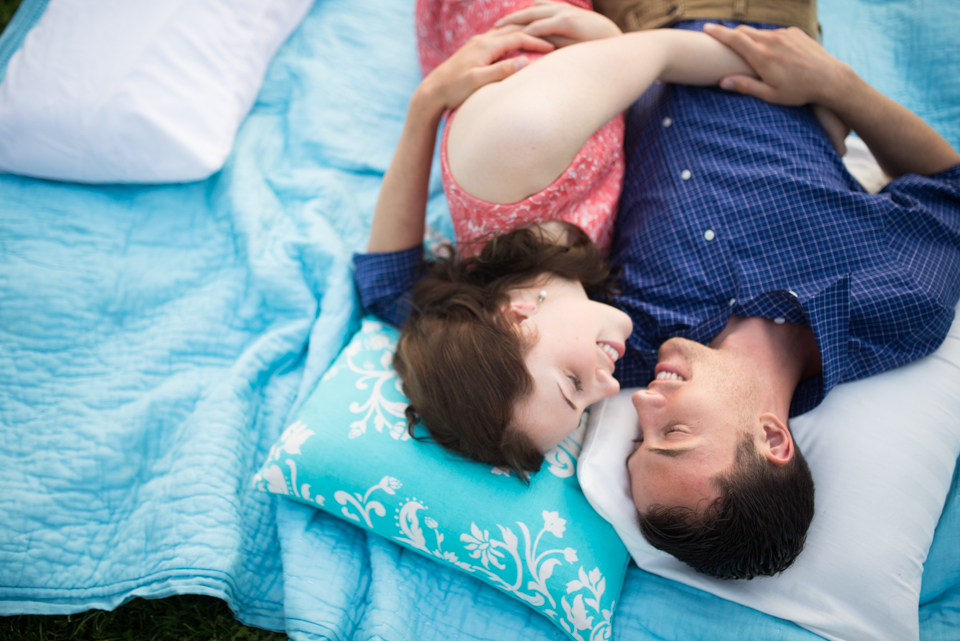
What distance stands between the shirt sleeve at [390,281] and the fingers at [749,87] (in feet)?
3.41

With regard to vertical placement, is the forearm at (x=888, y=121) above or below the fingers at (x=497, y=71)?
below

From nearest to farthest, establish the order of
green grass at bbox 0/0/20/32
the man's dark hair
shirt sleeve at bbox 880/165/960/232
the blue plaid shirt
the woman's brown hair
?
the man's dark hair < the woman's brown hair < the blue plaid shirt < shirt sleeve at bbox 880/165/960/232 < green grass at bbox 0/0/20/32

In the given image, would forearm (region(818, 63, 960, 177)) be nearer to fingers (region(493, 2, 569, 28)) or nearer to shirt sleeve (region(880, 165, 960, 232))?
shirt sleeve (region(880, 165, 960, 232))

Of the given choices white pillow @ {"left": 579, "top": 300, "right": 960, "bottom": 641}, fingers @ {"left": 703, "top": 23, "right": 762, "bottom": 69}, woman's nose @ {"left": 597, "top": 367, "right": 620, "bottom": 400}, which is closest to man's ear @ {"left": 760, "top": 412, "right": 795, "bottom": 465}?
white pillow @ {"left": 579, "top": 300, "right": 960, "bottom": 641}

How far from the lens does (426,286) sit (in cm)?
150

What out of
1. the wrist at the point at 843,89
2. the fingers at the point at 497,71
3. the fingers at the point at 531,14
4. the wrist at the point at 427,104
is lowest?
the wrist at the point at 427,104

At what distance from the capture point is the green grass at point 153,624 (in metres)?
1.24

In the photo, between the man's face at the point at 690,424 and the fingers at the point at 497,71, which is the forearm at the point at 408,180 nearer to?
the fingers at the point at 497,71

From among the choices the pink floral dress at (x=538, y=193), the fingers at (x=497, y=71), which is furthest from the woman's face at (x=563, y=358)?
the fingers at (x=497, y=71)

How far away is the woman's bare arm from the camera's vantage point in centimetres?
129

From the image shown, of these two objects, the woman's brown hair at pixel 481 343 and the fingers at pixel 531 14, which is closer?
the woman's brown hair at pixel 481 343

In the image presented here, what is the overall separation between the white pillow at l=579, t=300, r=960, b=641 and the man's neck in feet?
0.32

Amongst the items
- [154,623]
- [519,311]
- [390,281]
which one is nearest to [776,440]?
[519,311]

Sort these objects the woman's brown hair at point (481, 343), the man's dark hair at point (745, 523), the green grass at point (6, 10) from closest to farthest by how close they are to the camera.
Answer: the man's dark hair at point (745, 523)
the woman's brown hair at point (481, 343)
the green grass at point (6, 10)
